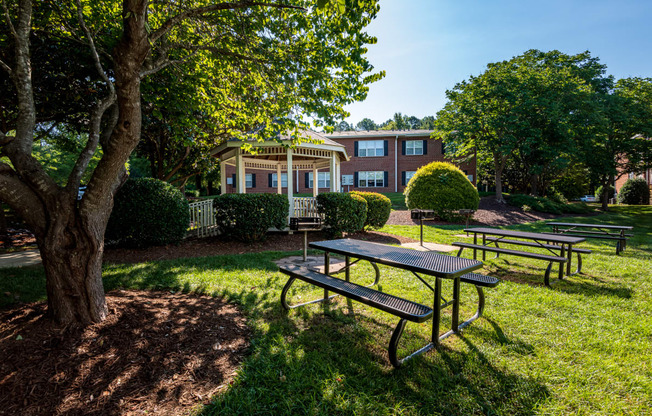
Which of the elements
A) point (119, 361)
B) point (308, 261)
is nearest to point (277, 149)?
point (308, 261)

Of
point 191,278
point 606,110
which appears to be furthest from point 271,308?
point 606,110

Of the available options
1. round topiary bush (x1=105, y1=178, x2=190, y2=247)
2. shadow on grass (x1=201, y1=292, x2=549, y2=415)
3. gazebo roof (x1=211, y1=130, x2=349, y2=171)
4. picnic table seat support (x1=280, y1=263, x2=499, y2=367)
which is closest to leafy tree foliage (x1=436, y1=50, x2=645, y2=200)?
gazebo roof (x1=211, y1=130, x2=349, y2=171)

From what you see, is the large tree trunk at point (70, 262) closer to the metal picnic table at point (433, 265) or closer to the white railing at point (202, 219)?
the metal picnic table at point (433, 265)

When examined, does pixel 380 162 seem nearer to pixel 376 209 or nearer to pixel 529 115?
pixel 529 115

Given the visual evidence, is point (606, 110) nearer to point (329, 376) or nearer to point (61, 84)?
point (329, 376)

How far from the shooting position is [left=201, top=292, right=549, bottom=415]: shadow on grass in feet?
6.82

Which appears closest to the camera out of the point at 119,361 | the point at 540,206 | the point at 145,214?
the point at 119,361

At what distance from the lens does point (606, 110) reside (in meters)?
19.4

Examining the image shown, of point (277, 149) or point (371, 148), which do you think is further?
point (371, 148)

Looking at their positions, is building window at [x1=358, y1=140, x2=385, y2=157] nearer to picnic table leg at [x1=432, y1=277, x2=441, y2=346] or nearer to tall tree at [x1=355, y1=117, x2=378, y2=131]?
picnic table leg at [x1=432, y1=277, x2=441, y2=346]

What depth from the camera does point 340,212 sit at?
8789 mm

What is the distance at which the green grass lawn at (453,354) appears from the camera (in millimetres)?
2121

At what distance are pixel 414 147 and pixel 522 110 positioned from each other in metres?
8.85

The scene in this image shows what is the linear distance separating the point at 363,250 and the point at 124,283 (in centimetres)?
386
